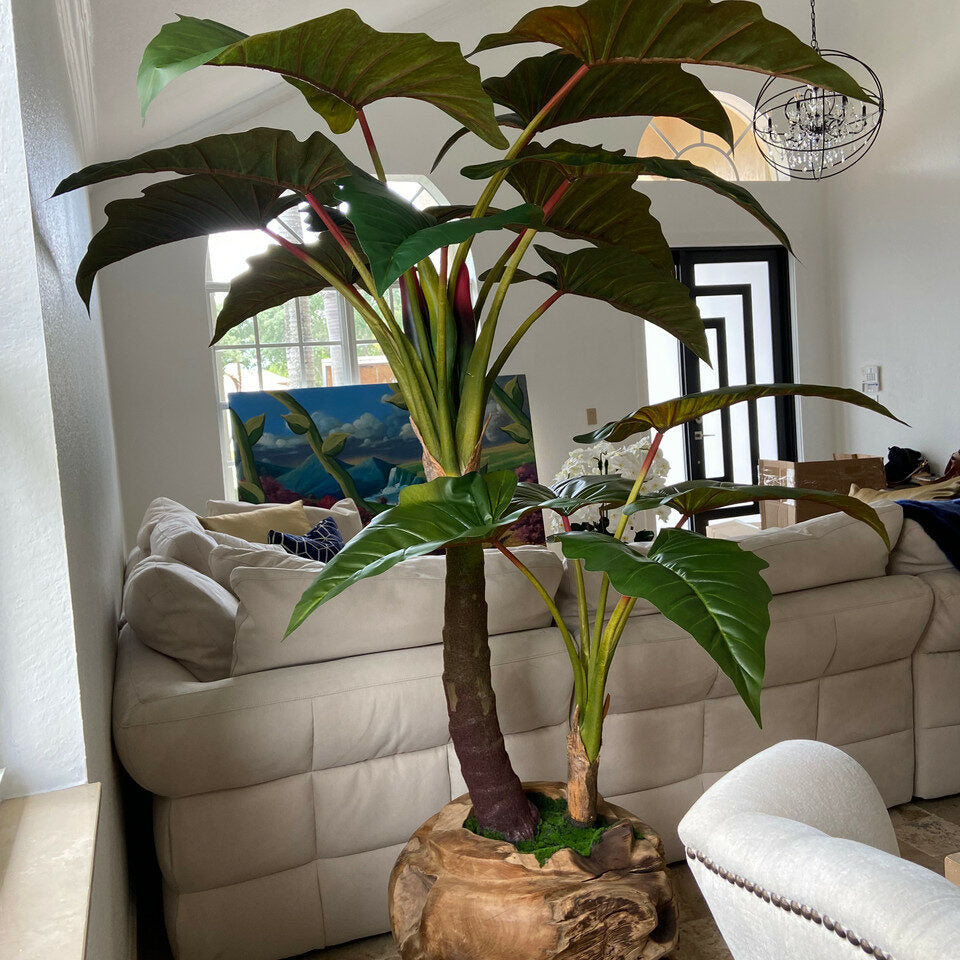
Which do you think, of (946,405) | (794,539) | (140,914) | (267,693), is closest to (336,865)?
(267,693)

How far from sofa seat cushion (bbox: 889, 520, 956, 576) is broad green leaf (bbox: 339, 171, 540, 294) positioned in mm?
1835

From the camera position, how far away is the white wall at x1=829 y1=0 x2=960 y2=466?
5.80m

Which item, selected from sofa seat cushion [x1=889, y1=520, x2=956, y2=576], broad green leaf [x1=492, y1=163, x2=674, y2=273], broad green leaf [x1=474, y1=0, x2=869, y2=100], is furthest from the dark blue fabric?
broad green leaf [x1=474, y1=0, x2=869, y2=100]

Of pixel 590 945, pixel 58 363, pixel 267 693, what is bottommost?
pixel 590 945

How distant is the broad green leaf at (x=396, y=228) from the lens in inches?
37.4

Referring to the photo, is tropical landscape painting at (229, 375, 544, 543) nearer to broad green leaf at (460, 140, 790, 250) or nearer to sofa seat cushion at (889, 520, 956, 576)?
sofa seat cushion at (889, 520, 956, 576)

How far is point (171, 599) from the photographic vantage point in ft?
6.55

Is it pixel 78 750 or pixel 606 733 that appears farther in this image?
pixel 606 733

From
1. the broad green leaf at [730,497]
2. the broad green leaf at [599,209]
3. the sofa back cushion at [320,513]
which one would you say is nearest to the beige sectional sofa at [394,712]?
the broad green leaf at [730,497]

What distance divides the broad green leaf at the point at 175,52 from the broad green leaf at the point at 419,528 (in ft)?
1.74

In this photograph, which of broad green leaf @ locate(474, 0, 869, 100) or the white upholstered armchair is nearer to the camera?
the white upholstered armchair

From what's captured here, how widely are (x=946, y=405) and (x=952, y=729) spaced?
4.07 m

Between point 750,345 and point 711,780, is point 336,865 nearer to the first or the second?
point 711,780

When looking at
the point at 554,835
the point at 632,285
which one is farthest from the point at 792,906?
the point at 632,285
